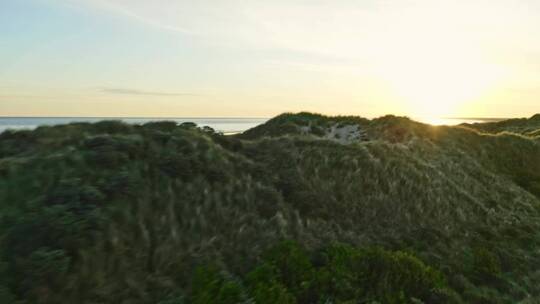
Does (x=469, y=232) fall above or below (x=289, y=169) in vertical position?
below

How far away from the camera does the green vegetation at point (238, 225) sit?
967cm

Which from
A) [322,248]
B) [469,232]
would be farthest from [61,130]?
[469,232]

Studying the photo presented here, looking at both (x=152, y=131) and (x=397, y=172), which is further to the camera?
(x=397, y=172)

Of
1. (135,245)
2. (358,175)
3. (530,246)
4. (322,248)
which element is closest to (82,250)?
(135,245)

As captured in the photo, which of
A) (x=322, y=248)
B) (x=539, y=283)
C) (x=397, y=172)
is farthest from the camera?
(x=397, y=172)

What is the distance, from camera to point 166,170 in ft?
43.2

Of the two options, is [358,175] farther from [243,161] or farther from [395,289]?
[395,289]

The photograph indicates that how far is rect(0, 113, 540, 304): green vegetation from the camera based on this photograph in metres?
9.67

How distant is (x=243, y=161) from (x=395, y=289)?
21.0ft

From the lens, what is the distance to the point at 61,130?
14.6 m

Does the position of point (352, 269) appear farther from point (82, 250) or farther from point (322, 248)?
point (82, 250)

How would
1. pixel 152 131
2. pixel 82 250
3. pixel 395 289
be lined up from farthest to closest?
pixel 152 131 < pixel 395 289 < pixel 82 250

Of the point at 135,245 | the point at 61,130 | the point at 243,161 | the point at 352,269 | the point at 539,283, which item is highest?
the point at 61,130

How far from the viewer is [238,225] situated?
12.7 metres
